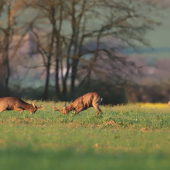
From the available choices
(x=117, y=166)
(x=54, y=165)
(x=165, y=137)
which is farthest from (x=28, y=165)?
(x=165, y=137)

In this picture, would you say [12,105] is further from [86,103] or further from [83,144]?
[83,144]

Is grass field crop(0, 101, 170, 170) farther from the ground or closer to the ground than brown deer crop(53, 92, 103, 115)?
closer to the ground

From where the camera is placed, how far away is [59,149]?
796cm

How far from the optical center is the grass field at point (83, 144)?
6520 mm

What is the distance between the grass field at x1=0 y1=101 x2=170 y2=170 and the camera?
652cm

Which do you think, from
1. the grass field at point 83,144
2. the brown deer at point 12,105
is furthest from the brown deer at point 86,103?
the brown deer at point 12,105

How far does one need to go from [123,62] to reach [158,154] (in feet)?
52.2

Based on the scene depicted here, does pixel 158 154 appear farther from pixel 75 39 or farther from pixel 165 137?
pixel 75 39

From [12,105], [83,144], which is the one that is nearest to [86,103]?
[12,105]

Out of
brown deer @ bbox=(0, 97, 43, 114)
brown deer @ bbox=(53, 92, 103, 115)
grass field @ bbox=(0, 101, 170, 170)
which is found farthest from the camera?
brown deer @ bbox=(53, 92, 103, 115)

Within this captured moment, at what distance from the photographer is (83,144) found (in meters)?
8.76

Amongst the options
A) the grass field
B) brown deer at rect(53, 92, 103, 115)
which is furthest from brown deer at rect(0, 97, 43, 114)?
brown deer at rect(53, 92, 103, 115)

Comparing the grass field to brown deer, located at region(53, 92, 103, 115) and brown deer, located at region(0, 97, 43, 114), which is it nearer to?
brown deer, located at region(0, 97, 43, 114)

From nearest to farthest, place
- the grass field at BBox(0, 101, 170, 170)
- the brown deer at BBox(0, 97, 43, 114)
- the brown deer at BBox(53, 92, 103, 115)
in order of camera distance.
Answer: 1. the grass field at BBox(0, 101, 170, 170)
2. the brown deer at BBox(0, 97, 43, 114)
3. the brown deer at BBox(53, 92, 103, 115)
